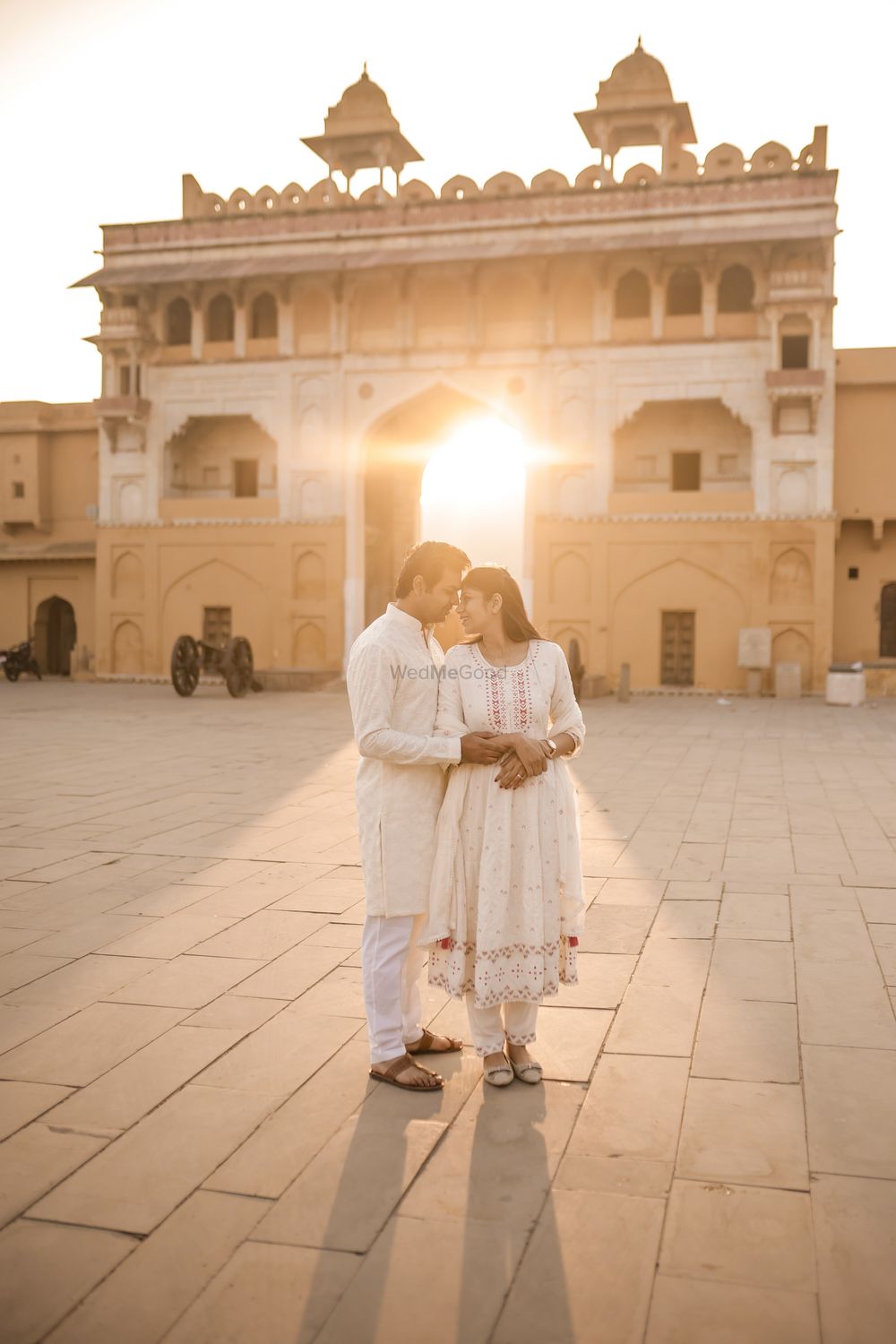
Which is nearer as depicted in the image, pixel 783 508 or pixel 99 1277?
pixel 99 1277

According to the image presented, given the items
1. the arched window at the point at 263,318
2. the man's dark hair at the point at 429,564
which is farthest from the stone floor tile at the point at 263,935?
the arched window at the point at 263,318

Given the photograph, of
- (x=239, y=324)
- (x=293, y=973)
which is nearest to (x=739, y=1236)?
(x=293, y=973)

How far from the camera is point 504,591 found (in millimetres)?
3510

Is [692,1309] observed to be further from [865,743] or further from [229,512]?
[229,512]

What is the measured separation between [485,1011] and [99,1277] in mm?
1361

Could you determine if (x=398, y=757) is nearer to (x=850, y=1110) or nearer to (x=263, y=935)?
(x=850, y=1110)

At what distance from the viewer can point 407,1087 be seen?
3.42 metres

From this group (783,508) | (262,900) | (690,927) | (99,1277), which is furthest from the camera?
(783,508)

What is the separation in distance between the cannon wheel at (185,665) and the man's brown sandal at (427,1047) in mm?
15595

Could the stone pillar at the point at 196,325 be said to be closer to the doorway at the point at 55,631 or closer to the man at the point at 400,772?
the doorway at the point at 55,631

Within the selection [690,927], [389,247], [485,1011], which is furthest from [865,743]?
[389,247]

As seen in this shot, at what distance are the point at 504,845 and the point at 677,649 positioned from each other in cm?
1882

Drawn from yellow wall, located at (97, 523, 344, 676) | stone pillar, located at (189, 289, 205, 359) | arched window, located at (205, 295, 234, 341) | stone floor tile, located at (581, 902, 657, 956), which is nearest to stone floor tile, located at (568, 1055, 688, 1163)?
stone floor tile, located at (581, 902, 657, 956)

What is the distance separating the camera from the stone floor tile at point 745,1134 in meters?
2.90
